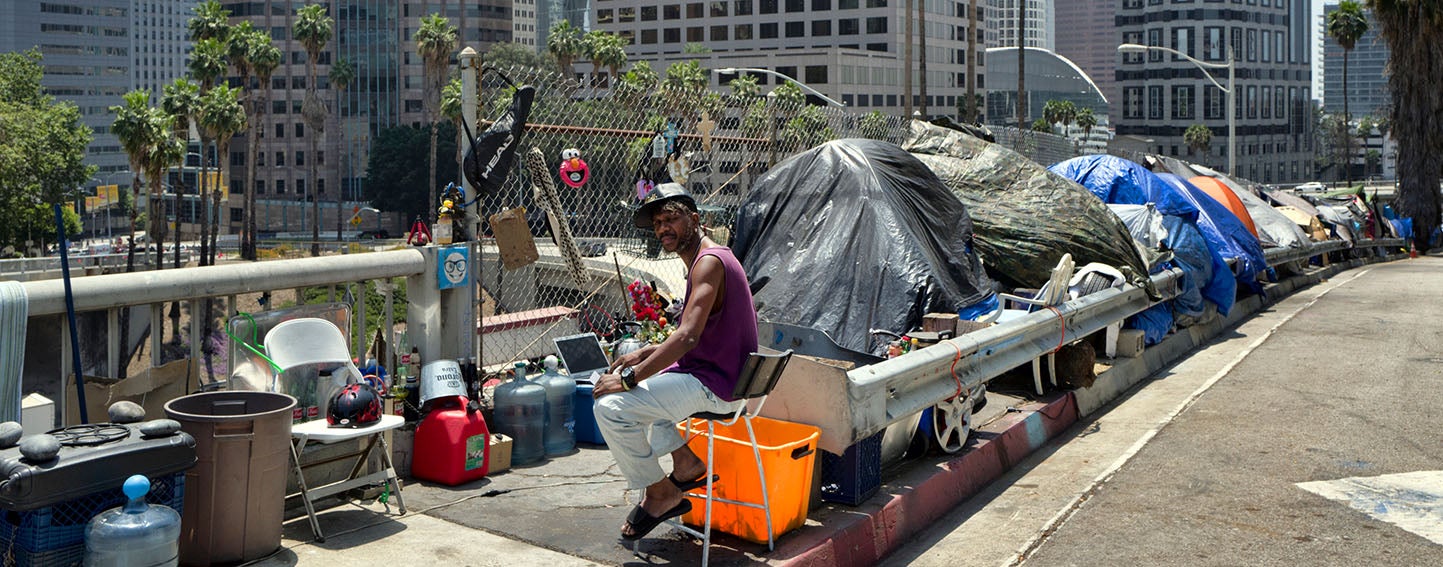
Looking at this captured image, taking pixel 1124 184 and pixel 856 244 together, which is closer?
pixel 856 244

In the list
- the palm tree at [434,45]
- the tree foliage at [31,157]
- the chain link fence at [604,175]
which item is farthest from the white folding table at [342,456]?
the palm tree at [434,45]

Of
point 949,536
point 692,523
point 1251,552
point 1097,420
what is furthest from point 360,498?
point 1097,420

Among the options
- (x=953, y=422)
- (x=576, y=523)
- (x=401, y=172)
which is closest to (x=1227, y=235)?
(x=953, y=422)

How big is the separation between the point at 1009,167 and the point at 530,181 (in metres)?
6.05

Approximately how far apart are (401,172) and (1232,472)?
363 feet

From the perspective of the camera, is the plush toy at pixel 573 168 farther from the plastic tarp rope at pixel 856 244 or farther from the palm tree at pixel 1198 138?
the palm tree at pixel 1198 138

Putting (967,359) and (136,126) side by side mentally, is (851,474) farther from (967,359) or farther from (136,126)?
(136,126)

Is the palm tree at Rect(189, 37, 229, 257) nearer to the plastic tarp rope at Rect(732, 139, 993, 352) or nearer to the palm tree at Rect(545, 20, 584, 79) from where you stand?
the palm tree at Rect(545, 20, 584, 79)

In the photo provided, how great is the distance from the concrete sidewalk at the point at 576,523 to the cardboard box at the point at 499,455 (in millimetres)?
68

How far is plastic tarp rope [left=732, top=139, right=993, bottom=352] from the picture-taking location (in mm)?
9734

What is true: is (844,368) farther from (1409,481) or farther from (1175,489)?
(1409,481)

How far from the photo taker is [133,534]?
4277 millimetres

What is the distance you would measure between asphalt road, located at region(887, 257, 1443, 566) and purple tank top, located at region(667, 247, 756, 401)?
148cm

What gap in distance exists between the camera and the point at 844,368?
6.37m
